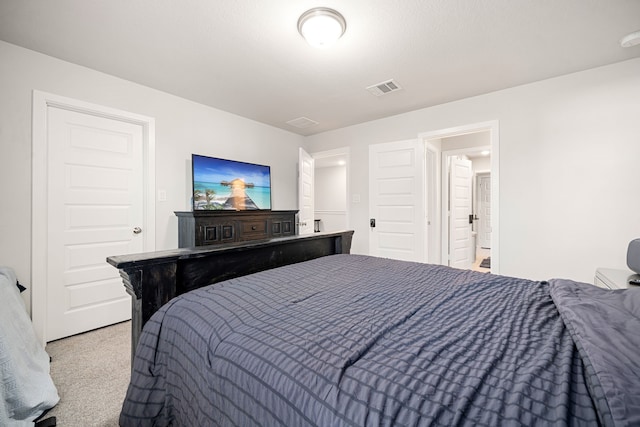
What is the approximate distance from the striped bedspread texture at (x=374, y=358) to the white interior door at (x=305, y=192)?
2.74m

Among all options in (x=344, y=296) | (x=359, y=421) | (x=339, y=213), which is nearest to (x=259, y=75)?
(x=344, y=296)

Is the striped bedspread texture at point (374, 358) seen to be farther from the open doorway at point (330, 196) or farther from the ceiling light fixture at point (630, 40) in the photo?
the open doorway at point (330, 196)

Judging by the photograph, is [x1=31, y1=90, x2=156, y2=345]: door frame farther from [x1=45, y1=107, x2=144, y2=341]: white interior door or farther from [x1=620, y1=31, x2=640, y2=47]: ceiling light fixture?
[x1=620, y1=31, x2=640, y2=47]: ceiling light fixture

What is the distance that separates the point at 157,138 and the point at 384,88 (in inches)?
102

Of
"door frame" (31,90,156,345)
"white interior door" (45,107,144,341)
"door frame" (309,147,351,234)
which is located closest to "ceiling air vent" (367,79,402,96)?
"door frame" (309,147,351,234)

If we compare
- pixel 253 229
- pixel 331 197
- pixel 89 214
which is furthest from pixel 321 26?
pixel 331 197

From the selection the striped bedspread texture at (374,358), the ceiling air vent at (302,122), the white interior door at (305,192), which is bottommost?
the striped bedspread texture at (374,358)

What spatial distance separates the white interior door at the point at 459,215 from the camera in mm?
4535

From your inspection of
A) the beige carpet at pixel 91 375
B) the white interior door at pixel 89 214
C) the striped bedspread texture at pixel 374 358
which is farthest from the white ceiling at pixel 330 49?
the beige carpet at pixel 91 375

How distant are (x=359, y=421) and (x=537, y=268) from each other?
3.22 meters

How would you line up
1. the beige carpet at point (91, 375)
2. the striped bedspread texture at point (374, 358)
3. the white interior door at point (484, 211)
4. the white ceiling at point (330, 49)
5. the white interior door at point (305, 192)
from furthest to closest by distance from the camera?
the white interior door at point (484, 211) → the white interior door at point (305, 192) → the white ceiling at point (330, 49) → the beige carpet at point (91, 375) → the striped bedspread texture at point (374, 358)

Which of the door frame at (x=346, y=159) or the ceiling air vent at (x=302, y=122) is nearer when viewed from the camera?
the ceiling air vent at (x=302, y=122)

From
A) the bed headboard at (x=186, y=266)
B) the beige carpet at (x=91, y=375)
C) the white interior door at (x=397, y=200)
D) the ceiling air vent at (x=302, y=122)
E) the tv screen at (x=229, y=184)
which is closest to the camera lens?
the bed headboard at (x=186, y=266)

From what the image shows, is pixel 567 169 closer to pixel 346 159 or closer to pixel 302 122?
pixel 346 159
